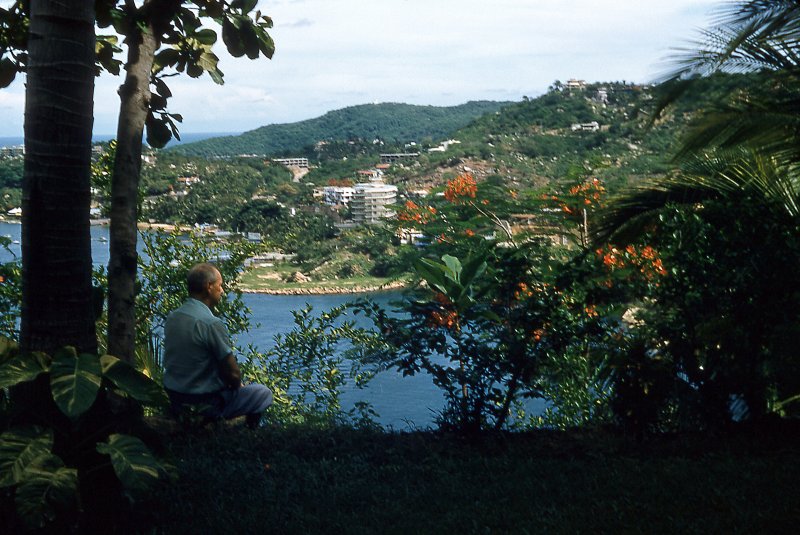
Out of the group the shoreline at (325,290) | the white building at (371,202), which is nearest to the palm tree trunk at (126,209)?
the shoreline at (325,290)

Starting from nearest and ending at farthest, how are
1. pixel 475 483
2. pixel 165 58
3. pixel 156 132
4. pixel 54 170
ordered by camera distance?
pixel 54 170
pixel 475 483
pixel 156 132
pixel 165 58

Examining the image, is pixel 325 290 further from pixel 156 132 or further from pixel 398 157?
pixel 398 157

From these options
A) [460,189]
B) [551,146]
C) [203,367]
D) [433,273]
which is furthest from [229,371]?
[551,146]

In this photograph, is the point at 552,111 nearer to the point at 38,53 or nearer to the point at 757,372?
the point at 757,372

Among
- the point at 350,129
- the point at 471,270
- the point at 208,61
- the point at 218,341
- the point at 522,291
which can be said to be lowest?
the point at 218,341

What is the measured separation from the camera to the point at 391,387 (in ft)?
20.4

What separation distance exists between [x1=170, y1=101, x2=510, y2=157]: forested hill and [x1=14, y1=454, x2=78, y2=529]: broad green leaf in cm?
1560

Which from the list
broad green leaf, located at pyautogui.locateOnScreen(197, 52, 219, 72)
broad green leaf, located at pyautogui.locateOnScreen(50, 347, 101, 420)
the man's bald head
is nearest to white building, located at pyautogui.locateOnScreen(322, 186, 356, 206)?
broad green leaf, located at pyautogui.locateOnScreen(197, 52, 219, 72)

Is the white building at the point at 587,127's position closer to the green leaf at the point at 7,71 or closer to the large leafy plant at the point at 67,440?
the green leaf at the point at 7,71

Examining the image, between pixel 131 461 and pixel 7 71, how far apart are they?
3.06 metres

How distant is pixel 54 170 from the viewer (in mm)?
3434

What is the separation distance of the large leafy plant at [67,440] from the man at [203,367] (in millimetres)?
1353

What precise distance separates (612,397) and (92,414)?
2.83 m

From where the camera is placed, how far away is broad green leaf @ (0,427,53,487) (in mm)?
3088
